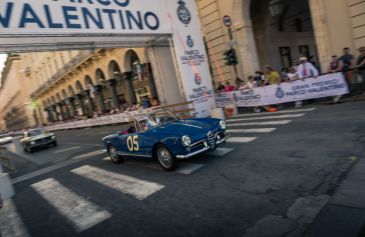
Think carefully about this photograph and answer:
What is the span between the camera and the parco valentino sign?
434 inches

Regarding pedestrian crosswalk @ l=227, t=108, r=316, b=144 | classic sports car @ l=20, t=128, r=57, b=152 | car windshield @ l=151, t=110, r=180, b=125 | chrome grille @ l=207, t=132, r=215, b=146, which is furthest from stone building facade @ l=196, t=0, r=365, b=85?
classic sports car @ l=20, t=128, r=57, b=152

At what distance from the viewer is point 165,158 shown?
772 centimetres

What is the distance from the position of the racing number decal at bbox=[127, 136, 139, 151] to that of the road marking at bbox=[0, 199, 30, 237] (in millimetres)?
3109

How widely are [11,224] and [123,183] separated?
A: 2426 millimetres

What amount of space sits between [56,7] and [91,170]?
621 cm

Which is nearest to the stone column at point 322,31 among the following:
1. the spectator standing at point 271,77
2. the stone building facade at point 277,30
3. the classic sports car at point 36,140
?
the stone building facade at point 277,30

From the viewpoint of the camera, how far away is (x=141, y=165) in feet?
29.9

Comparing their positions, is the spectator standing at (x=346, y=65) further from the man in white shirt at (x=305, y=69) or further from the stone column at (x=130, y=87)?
the stone column at (x=130, y=87)

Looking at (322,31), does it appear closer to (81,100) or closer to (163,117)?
(163,117)

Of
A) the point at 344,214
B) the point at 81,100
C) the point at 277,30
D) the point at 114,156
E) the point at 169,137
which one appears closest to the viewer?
the point at 344,214

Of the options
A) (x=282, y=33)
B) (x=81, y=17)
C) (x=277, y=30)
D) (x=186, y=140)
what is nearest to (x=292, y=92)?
(x=186, y=140)

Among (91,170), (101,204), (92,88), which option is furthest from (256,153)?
(92,88)

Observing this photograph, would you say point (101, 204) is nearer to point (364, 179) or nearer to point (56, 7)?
point (364, 179)

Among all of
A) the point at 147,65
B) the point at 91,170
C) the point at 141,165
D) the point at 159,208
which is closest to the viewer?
the point at 159,208
